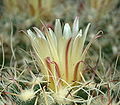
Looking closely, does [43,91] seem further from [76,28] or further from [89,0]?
[89,0]

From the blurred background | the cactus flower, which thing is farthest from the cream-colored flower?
the blurred background

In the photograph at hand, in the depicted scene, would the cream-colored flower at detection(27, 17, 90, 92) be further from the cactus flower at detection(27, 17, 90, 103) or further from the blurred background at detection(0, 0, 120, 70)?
the blurred background at detection(0, 0, 120, 70)

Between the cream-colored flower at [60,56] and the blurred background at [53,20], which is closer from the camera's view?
the cream-colored flower at [60,56]

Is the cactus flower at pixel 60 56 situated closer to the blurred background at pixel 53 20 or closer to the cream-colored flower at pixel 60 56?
the cream-colored flower at pixel 60 56

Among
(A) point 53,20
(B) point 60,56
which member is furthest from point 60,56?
(A) point 53,20

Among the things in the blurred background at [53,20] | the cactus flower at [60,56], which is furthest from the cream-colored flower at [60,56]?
the blurred background at [53,20]

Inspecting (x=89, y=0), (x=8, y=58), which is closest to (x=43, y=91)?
Answer: (x=8, y=58)
